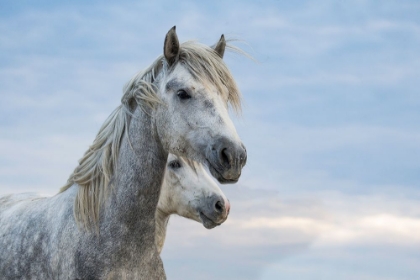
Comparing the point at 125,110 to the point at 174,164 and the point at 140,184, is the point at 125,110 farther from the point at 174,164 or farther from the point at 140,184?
the point at 174,164

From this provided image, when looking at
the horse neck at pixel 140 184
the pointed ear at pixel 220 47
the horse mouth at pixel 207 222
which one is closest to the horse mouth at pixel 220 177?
the horse neck at pixel 140 184

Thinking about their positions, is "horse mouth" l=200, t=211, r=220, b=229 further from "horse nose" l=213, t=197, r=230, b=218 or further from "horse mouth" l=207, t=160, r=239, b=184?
"horse mouth" l=207, t=160, r=239, b=184

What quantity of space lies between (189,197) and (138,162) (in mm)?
2825

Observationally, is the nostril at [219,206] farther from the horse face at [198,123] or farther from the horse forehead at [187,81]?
the horse forehead at [187,81]

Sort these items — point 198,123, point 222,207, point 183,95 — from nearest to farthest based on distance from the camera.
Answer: point 198,123 → point 183,95 → point 222,207

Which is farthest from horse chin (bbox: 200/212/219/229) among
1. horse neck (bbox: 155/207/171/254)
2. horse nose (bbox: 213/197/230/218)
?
horse neck (bbox: 155/207/171/254)

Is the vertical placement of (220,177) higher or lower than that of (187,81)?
lower

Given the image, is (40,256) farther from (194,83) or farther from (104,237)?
(194,83)

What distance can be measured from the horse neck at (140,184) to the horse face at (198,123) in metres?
0.16

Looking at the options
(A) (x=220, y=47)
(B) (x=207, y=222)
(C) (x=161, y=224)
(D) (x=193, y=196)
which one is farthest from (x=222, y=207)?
(A) (x=220, y=47)

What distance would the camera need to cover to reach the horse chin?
699 cm

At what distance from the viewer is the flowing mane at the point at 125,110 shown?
184 inches

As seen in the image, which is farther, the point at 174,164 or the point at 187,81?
the point at 174,164

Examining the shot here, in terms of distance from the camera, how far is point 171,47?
4746 millimetres
